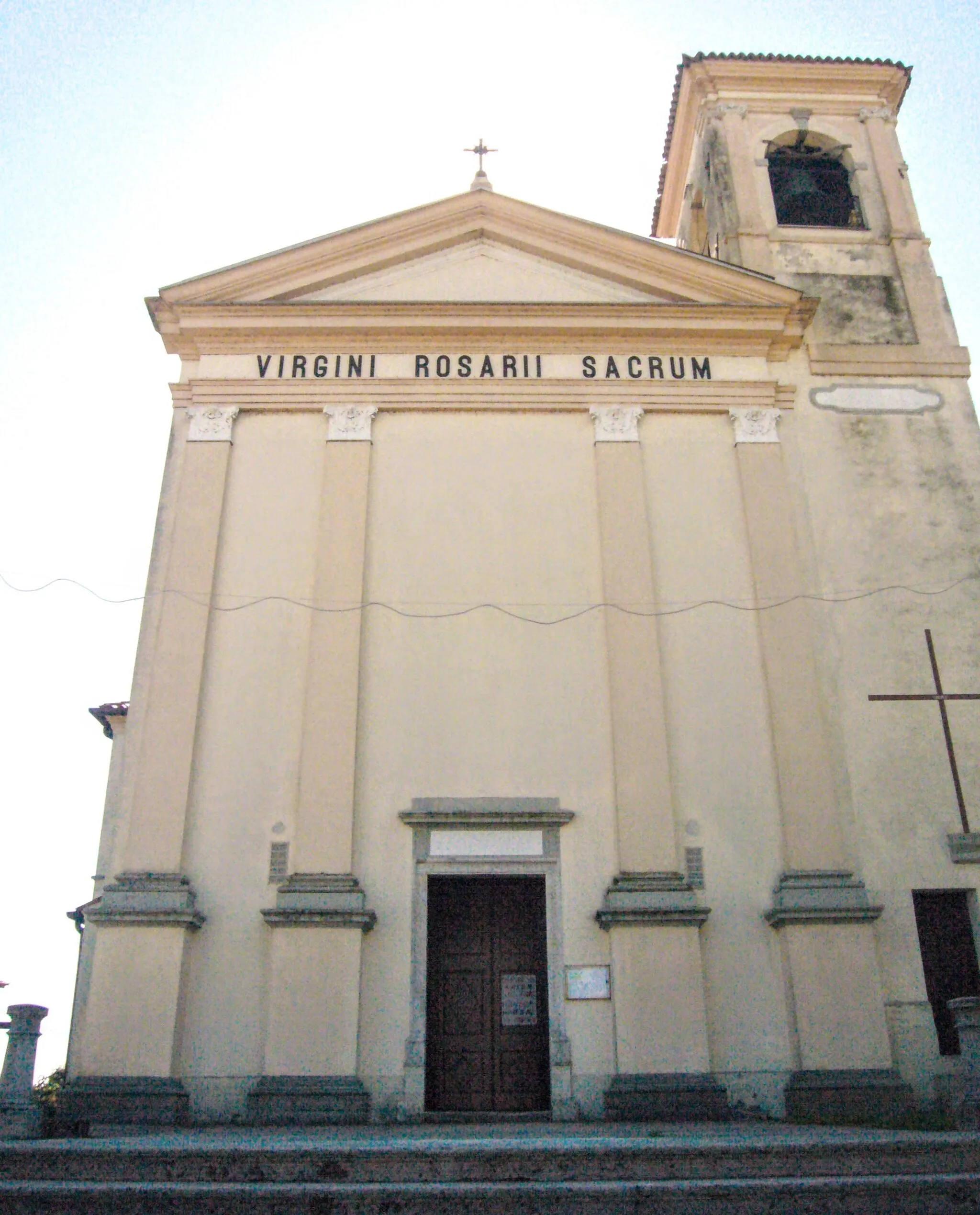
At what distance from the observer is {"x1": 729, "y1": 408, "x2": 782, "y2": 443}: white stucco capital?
13227 millimetres

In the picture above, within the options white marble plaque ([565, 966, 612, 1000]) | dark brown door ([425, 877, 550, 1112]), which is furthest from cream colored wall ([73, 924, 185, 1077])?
white marble plaque ([565, 966, 612, 1000])

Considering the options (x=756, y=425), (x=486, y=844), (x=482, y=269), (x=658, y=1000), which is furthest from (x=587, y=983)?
(x=482, y=269)

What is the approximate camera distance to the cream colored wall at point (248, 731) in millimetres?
10430

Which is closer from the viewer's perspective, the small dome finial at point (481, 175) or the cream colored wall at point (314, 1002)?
the cream colored wall at point (314, 1002)

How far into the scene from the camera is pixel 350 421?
1316 cm

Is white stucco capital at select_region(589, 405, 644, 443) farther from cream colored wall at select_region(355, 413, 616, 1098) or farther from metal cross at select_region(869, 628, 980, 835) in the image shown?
metal cross at select_region(869, 628, 980, 835)

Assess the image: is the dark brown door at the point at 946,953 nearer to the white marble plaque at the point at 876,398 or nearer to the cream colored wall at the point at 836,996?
the cream colored wall at the point at 836,996

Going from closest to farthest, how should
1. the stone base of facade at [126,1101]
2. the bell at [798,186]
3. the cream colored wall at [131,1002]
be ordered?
the stone base of facade at [126,1101], the cream colored wall at [131,1002], the bell at [798,186]

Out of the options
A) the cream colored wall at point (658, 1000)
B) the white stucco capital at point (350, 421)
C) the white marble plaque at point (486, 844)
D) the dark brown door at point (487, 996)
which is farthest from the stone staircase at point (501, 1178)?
the white stucco capital at point (350, 421)

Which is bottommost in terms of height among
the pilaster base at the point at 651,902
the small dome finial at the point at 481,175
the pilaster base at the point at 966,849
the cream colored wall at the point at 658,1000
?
the cream colored wall at the point at 658,1000

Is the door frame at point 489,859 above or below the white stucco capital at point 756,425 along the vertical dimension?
below

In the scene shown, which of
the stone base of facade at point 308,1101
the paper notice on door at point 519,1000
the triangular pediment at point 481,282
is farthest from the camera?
the triangular pediment at point 481,282

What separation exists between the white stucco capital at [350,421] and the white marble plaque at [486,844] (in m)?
4.91

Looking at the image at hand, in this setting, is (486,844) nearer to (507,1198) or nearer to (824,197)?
(507,1198)
